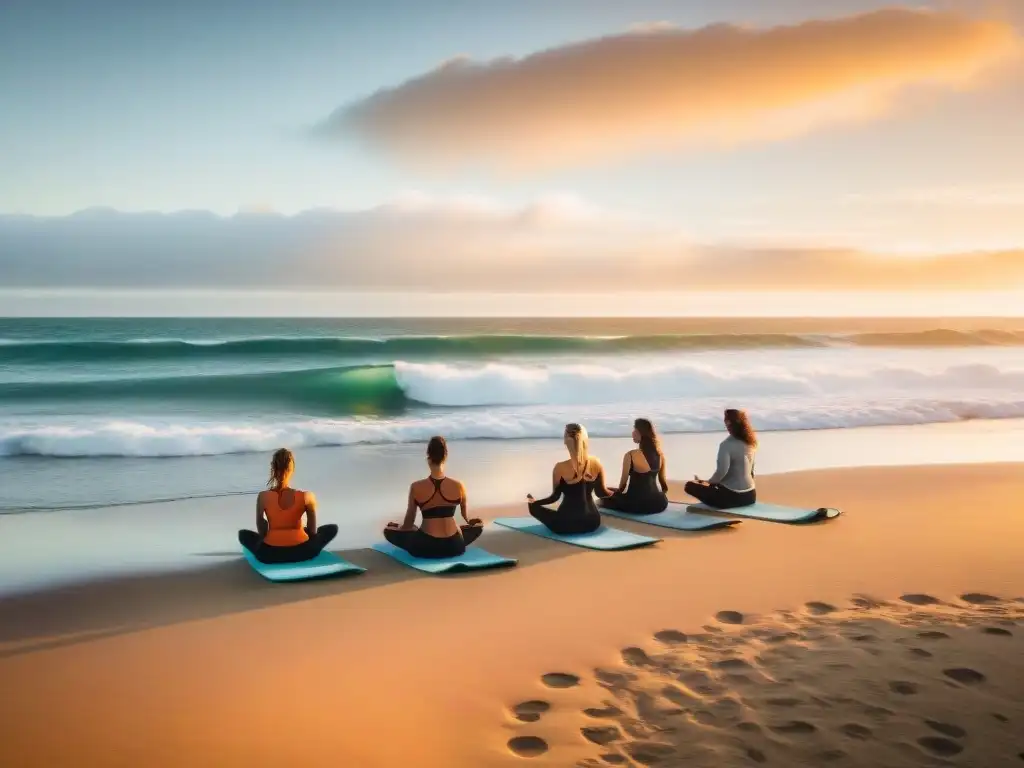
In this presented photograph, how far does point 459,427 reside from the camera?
1587cm

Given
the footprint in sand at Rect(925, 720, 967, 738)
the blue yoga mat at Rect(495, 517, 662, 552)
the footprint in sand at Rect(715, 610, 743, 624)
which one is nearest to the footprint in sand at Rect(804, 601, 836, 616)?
the footprint in sand at Rect(715, 610, 743, 624)

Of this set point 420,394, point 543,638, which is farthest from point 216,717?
point 420,394

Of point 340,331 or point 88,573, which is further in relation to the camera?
point 340,331

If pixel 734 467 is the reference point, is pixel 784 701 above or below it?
below

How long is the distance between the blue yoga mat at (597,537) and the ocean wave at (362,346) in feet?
88.0

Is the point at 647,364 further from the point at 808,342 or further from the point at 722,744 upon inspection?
the point at 722,744

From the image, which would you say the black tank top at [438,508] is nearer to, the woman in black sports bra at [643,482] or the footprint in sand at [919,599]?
the woman in black sports bra at [643,482]

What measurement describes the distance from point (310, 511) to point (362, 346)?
30.8 meters

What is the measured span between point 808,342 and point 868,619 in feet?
138

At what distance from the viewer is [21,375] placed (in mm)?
28422

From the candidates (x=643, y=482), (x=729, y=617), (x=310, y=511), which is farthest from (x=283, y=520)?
(x=643, y=482)

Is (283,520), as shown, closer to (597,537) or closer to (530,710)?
(597,537)

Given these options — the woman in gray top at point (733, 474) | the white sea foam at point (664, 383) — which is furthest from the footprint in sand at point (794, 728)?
the white sea foam at point (664, 383)

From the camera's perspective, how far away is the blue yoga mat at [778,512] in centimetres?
852
